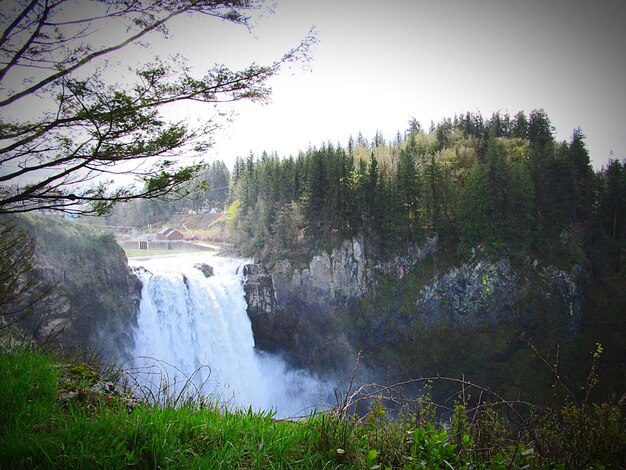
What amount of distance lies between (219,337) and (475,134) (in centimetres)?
3838

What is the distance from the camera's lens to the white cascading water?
806 inches

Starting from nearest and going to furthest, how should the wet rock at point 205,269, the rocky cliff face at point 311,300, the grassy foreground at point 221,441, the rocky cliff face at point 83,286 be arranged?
1. the grassy foreground at point 221,441
2. the rocky cliff face at point 83,286
3. the wet rock at point 205,269
4. the rocky cliff face at point 311,300

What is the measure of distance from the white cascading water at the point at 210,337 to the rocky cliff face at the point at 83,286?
1.08 metres

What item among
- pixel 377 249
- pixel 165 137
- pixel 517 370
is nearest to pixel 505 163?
pixel 377 249

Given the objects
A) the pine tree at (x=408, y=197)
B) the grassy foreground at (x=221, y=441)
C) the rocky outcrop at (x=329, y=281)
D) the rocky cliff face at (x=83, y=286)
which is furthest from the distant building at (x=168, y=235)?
the grassy foreground at (x=221, y=441)

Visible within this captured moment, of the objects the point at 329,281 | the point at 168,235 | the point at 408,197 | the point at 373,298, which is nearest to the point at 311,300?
the point at 329,281

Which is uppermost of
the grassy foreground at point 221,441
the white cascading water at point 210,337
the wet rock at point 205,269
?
the grassy foreground at point 221,441

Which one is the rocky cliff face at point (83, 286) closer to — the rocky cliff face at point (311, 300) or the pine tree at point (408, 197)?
the rocky cliff face at point (311, 300)

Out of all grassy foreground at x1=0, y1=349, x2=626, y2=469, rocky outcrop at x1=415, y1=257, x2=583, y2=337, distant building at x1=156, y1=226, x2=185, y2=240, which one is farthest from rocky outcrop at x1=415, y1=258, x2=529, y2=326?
distant building at x1=156, y1=226, x2=185, y2=240

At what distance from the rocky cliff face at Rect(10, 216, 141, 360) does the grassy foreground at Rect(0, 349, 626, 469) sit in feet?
65.0

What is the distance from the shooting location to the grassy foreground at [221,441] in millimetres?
2080

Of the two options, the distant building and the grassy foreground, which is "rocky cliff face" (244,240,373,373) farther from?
the grassy foreground

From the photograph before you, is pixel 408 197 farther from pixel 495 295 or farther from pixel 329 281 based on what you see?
pixel 495 295

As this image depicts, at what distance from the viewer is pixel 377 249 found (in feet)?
88.1
